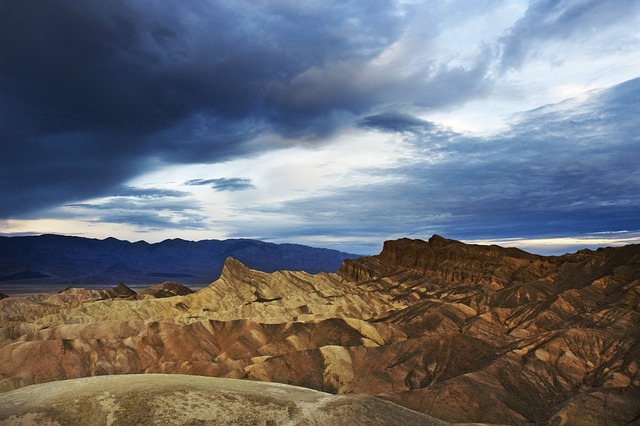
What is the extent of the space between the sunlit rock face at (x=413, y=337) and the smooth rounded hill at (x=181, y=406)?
23.8 meters

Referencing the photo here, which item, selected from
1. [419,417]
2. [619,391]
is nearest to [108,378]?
[419,417]

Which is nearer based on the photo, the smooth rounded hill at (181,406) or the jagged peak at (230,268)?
the smooth rounded hill at (181,406)

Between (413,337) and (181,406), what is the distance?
61488 millimetres

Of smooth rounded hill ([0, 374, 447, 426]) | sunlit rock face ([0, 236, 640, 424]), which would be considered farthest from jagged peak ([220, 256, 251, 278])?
smooth rounded hill ([0, 374, 447, 426])

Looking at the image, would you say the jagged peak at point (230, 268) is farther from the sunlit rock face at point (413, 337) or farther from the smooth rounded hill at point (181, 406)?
the smooth rounded hill at point (181, 406)

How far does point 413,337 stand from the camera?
3593 inches

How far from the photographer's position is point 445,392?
63.1 m

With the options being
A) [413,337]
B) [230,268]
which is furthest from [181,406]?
[230,268]

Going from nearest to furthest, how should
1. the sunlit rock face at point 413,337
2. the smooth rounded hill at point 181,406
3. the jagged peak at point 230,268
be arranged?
the smooth rounded hill at point 181,406 → the sunlit rock face at point 413,337 → the jagged peak at point 230,268

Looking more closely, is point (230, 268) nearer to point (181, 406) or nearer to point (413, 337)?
point (413, 337)

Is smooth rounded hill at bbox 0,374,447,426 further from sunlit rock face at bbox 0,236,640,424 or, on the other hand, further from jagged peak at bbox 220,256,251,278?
jagged peak at bbox 220,256,251,278

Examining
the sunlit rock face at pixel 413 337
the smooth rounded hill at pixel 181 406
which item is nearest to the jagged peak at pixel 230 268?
the sunlit rock face at pixel 413 337

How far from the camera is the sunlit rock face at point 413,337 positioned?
6588 cm

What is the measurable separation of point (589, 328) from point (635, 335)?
6.51 m
